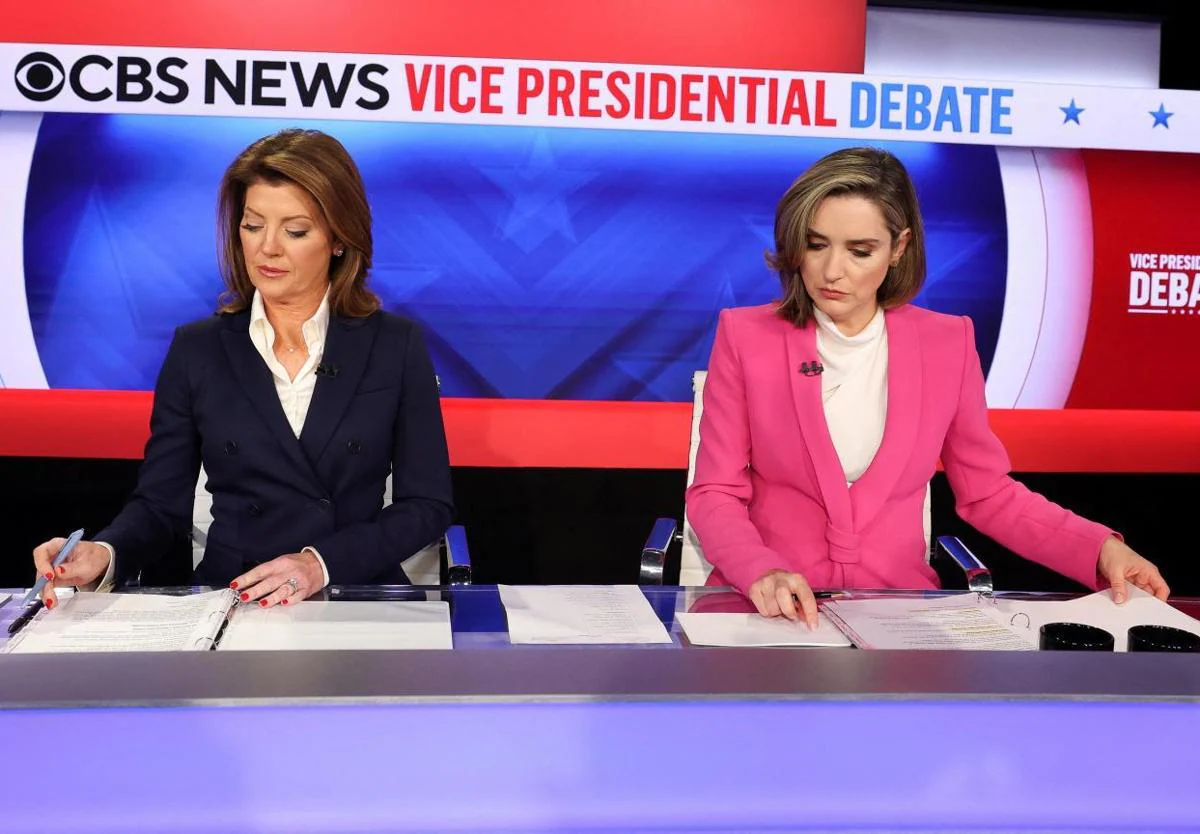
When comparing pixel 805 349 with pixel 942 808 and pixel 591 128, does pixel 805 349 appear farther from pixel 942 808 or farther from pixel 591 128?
pixel 591 128

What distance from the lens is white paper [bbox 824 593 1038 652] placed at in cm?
160

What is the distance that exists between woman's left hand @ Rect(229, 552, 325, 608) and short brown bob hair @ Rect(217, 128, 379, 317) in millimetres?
827

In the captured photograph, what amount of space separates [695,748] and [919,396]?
1.45 metres

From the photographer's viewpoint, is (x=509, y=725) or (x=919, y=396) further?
(x=919, y=396)

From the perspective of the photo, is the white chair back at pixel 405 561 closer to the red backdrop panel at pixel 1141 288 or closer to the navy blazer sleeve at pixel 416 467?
the navy blazer sleeve at pixel 416 467

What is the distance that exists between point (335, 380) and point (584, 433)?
1.86m

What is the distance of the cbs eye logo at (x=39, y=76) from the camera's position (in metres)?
3.72

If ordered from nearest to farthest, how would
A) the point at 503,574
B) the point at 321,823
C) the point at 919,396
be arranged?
the point at 321,823 < the point at 919,396 < the point at 503,574

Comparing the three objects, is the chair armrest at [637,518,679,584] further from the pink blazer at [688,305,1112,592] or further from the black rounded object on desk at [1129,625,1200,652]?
the black rounded object on desk at [1129,625,1200,652]

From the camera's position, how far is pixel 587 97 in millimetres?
3863

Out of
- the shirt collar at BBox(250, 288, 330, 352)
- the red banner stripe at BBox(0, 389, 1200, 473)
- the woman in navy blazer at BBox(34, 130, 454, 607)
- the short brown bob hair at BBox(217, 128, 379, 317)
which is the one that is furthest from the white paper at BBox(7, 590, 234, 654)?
the red banner stripe at BBox(0, 389, 1200, 473)

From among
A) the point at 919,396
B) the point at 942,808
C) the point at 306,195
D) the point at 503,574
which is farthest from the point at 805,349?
the point at 503,574

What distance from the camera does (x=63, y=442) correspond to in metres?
3.98

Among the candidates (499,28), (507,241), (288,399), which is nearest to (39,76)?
(499,28)
